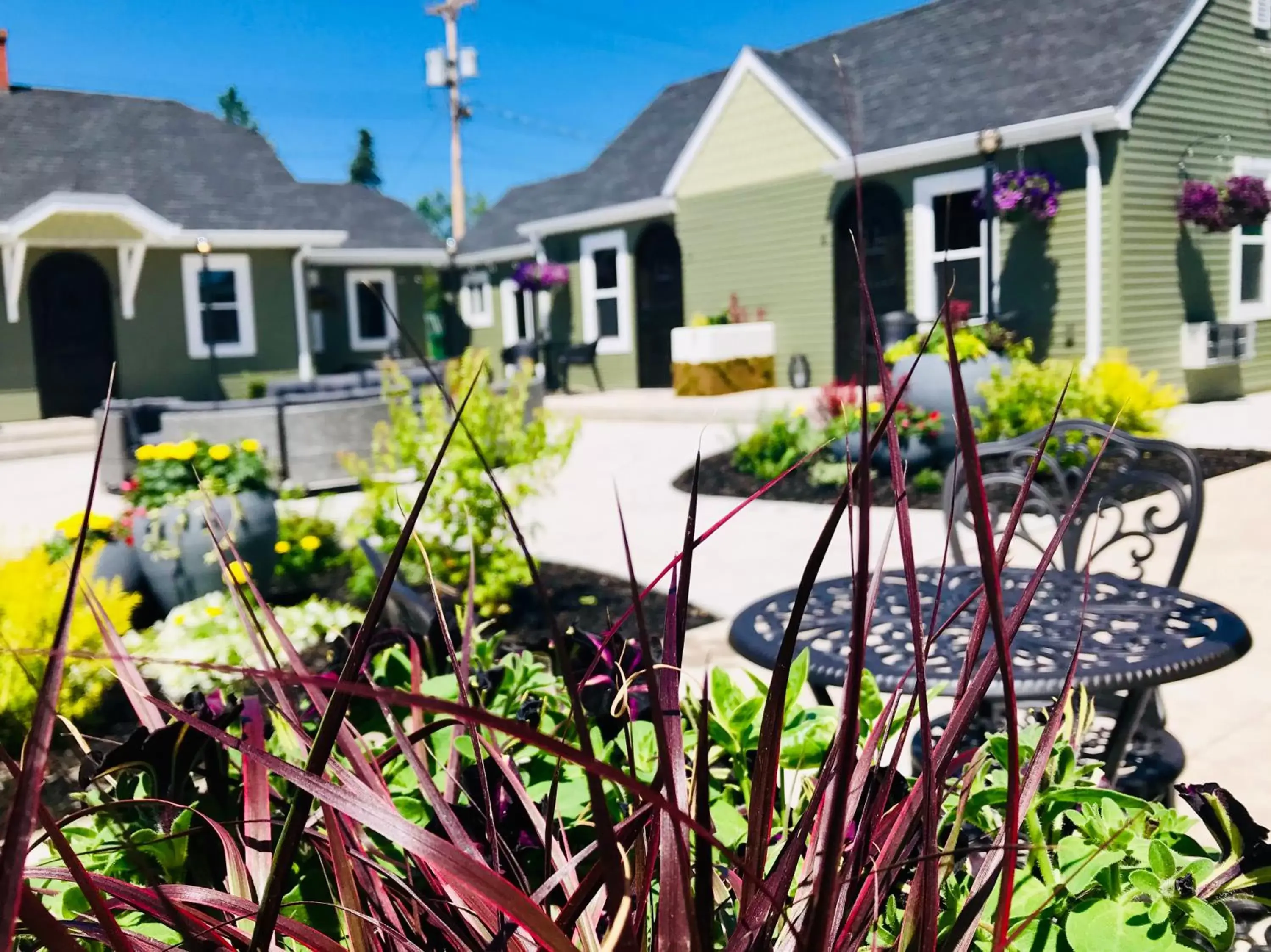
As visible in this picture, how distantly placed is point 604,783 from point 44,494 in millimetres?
10761

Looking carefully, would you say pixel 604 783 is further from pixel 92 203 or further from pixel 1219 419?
pixel 92 203

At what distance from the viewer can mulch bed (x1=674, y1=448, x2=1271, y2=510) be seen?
7.77 metres

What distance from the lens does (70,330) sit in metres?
17.2

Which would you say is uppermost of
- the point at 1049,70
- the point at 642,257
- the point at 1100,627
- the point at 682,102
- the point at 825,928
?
the point at 682,102

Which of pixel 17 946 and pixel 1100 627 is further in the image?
pixel 1100 627

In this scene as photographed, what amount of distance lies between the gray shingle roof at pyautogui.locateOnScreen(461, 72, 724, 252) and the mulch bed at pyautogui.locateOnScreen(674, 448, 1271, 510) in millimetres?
9212

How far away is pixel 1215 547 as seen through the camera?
548 cm

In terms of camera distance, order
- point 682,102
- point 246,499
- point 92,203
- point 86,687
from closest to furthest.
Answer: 1. point 86,687
2. point 246,499
3. point 92,203
4. point 682,102

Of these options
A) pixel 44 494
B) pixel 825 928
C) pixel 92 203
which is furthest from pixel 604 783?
pixel 92 203

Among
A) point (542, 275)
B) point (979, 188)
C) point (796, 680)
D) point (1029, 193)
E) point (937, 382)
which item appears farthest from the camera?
point (542, 275)

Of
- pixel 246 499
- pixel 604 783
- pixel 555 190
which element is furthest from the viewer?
pixel 555 190

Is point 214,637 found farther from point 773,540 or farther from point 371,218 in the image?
point 371,218

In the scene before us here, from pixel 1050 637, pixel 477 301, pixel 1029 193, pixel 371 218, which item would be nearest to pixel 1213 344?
pixel 1029 193

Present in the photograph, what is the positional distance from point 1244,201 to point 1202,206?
0.41m
